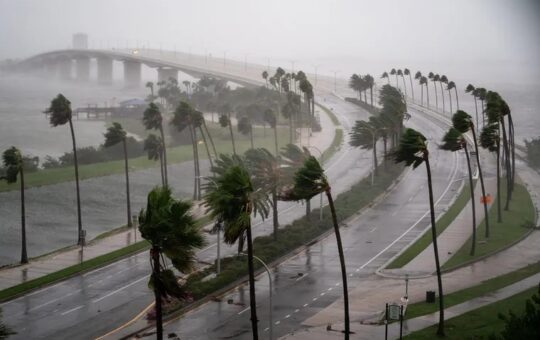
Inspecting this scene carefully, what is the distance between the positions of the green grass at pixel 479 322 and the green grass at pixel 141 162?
73053 mm

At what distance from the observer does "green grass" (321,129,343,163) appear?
11100 centimetres

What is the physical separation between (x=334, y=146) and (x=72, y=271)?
67212 millimetres

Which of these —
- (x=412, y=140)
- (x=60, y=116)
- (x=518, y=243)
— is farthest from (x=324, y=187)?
(x=60, y=116)

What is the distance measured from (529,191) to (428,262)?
99.9 feet

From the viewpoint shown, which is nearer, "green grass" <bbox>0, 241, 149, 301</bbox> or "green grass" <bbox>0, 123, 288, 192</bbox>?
"green grass" <bbox>0, 241, 149, 301</bbox>

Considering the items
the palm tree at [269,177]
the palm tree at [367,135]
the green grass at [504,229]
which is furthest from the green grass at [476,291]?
the palm tree at [367,135]

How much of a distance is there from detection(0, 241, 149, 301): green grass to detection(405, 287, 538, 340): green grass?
2569 cm

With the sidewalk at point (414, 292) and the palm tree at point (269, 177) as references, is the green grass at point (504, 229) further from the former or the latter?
the palm tree at point (269, 177)

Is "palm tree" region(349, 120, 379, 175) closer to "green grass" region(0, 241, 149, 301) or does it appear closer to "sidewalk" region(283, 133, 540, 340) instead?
"sidewalk" region(283, 133, 540, 340)

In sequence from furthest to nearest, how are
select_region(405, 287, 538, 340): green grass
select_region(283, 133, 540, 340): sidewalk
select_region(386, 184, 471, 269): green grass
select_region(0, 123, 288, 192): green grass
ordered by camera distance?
select_region(0, 123, 288, 192): green grass
select_region(386, 184, 471, 269): green grass
select_region(283, 133, 540, 340): sidewalk
select_region(405, 287, 538, 340): green grass

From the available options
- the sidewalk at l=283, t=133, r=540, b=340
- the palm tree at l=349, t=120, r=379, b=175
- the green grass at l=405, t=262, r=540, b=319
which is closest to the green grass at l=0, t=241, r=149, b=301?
the sidewalk at l=283, t=133, r=540, b=340

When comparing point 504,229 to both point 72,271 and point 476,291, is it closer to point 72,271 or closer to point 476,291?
point 476,291

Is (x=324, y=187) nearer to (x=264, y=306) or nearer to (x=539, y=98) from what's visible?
(x=264, y=306)

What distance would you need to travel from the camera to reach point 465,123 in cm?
5559
